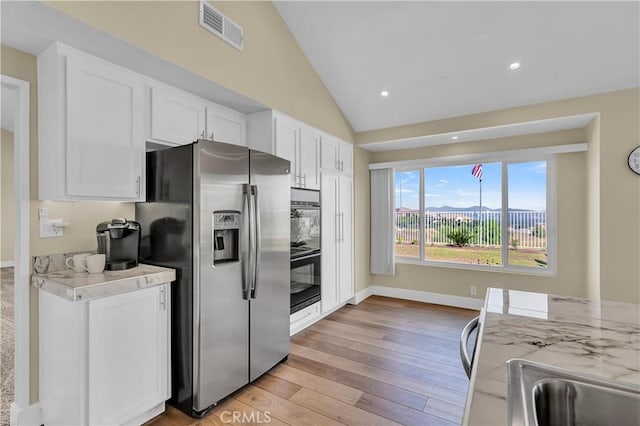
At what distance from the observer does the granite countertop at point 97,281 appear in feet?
5.20

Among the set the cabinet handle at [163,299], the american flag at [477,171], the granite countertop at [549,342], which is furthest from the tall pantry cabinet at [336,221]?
the granite countertop at [549,342]

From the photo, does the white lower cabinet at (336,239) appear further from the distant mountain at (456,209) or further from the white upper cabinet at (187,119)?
the distant mountain at (456,209)

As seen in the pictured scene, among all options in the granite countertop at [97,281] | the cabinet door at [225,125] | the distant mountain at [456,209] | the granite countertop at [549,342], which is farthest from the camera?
the distant mountain at [456,209]

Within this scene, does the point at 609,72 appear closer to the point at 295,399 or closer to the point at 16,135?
the point at 295,399

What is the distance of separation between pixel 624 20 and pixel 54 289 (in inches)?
183

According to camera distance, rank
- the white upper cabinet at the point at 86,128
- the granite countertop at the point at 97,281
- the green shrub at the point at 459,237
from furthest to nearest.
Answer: the green shrub at the point at 459,237 < the white upper cabinet at the point at 86,128 < the granite countertop at the point at 97,281

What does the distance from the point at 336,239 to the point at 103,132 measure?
2.71m

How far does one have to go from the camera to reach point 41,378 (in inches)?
74.2

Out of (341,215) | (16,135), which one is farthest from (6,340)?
(341,215)

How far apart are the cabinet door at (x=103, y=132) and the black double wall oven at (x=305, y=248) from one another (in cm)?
149

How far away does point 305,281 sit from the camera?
3.27m

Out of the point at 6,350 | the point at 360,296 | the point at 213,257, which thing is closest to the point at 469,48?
the point at 213,257

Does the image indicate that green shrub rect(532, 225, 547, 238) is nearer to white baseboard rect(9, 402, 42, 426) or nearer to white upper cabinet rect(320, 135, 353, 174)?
white upper cabinet rect(320, 135, 353, 174)

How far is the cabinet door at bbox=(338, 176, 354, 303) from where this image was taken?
13.1 feet
